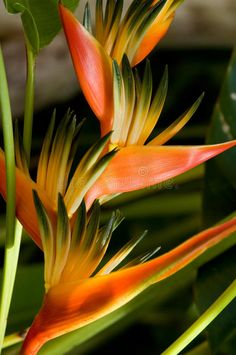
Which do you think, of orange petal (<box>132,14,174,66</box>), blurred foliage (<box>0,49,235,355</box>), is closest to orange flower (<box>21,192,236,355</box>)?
orange petal (<box>132,14,174,66</box>)

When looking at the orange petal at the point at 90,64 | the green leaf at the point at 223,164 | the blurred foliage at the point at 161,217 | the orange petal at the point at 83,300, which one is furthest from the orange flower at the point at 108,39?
the blurred foliage at the point at 161,217

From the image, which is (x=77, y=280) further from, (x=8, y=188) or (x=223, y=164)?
(x=223, y=164)

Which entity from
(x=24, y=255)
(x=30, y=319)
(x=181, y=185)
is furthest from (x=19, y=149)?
(x=181, y=185)

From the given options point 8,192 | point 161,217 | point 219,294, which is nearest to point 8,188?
point 8,192

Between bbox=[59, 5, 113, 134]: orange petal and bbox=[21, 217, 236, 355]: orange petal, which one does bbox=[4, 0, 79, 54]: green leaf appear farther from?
bbox=[21, 217, 236, 355]: orange petal

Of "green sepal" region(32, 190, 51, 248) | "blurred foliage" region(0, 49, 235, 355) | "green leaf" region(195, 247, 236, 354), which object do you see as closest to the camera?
"green sepal" region(32, 190, 51, 248)

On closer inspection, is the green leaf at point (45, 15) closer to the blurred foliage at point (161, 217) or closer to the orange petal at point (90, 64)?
the orange petal at point (90, 64)

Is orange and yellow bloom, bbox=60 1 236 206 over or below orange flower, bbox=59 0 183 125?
below
